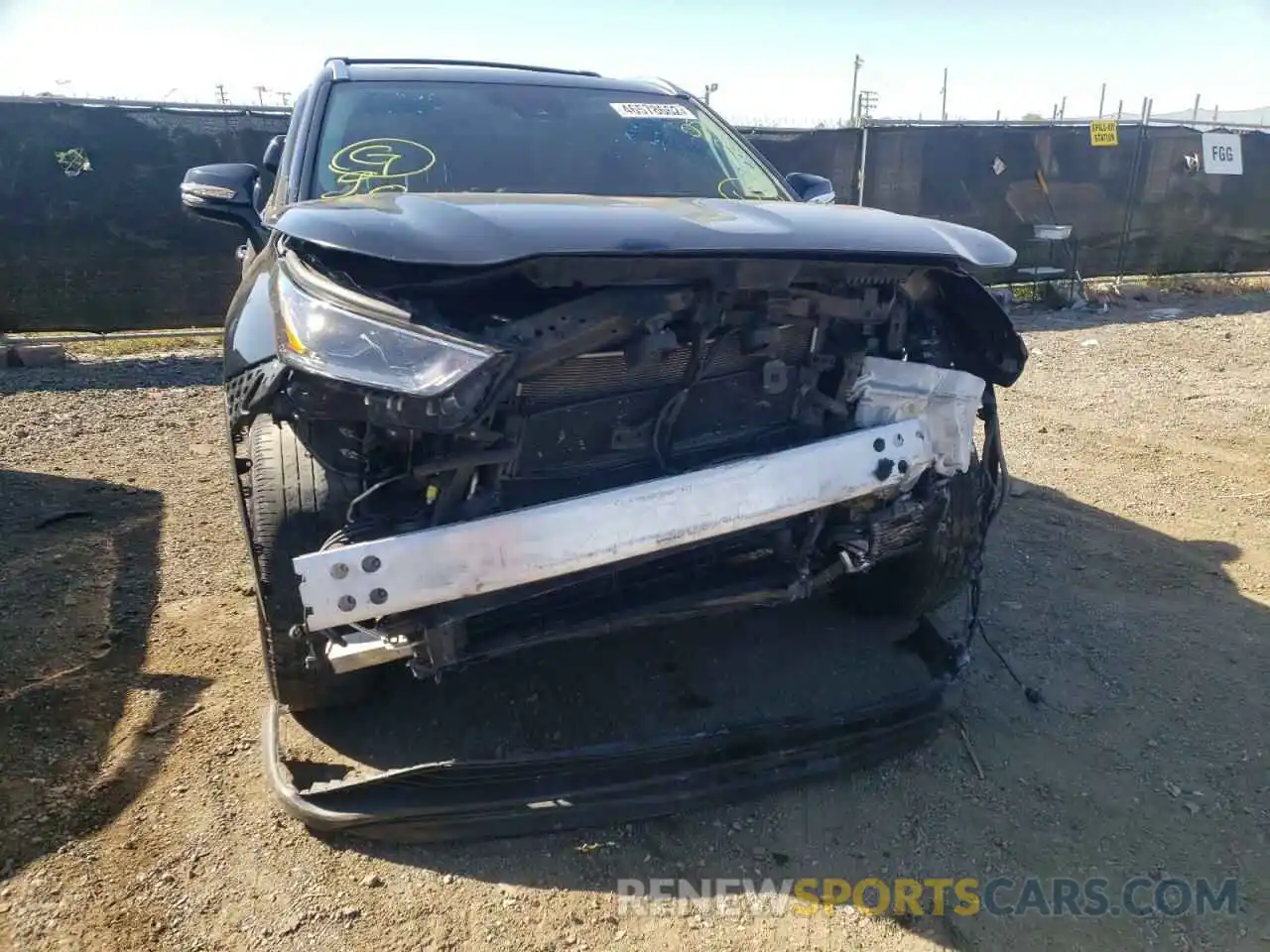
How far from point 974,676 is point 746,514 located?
4.37 feet

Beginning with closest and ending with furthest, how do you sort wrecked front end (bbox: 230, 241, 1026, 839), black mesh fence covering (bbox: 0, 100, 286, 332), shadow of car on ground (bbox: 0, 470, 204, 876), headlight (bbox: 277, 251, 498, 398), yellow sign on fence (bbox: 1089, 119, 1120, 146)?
headlight (bbox: 277, 251, 498, 398)
wrecked front end (bbox: 230, 241, 1026, 839)
shadow of car on ground (bbox: 0, 470, 204, 876)
black mesh fence covering (bbox: 0, 100, 286, 332)
yellow sign on fence (bbox: 1089, 119, 1120, 146)

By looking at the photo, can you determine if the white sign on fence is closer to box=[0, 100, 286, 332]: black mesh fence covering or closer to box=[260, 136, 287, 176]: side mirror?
box=[0, 100, 286, 332]: black mesh fence covering

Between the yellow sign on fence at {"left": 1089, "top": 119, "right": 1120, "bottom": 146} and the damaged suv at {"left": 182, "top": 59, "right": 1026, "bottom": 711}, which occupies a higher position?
the yellow sign on fence at {"left": 1089, "top": 119, "right": 1120, "bottom": 146}

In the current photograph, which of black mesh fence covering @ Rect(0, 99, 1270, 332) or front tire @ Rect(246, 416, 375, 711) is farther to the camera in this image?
black mesh fence covering @ Rect(0, 99, 1270, 332)

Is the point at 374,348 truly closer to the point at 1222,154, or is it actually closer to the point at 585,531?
the point at 585,531

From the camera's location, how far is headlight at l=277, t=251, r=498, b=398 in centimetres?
179

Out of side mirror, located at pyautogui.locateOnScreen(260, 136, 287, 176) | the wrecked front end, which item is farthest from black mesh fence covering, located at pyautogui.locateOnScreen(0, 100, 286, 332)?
the wrecked front end

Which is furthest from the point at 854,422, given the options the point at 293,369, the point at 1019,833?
the point at 293,369

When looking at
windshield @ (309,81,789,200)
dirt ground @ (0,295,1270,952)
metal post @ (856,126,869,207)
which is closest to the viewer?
dirt ground @ (0,295,1270,952)

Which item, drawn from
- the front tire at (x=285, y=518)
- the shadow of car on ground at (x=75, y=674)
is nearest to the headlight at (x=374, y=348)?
the front tire at (x=285, y=518)

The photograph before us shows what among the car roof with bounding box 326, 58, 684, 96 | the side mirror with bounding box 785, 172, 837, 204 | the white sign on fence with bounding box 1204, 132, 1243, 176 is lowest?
the side mirror with bounding box 785, 172, 837, 204

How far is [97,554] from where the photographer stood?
3.82 metres

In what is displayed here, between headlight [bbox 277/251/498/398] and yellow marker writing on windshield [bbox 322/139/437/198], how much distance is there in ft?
→ 3.39

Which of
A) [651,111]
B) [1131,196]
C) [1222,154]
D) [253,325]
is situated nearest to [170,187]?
[651,111]
